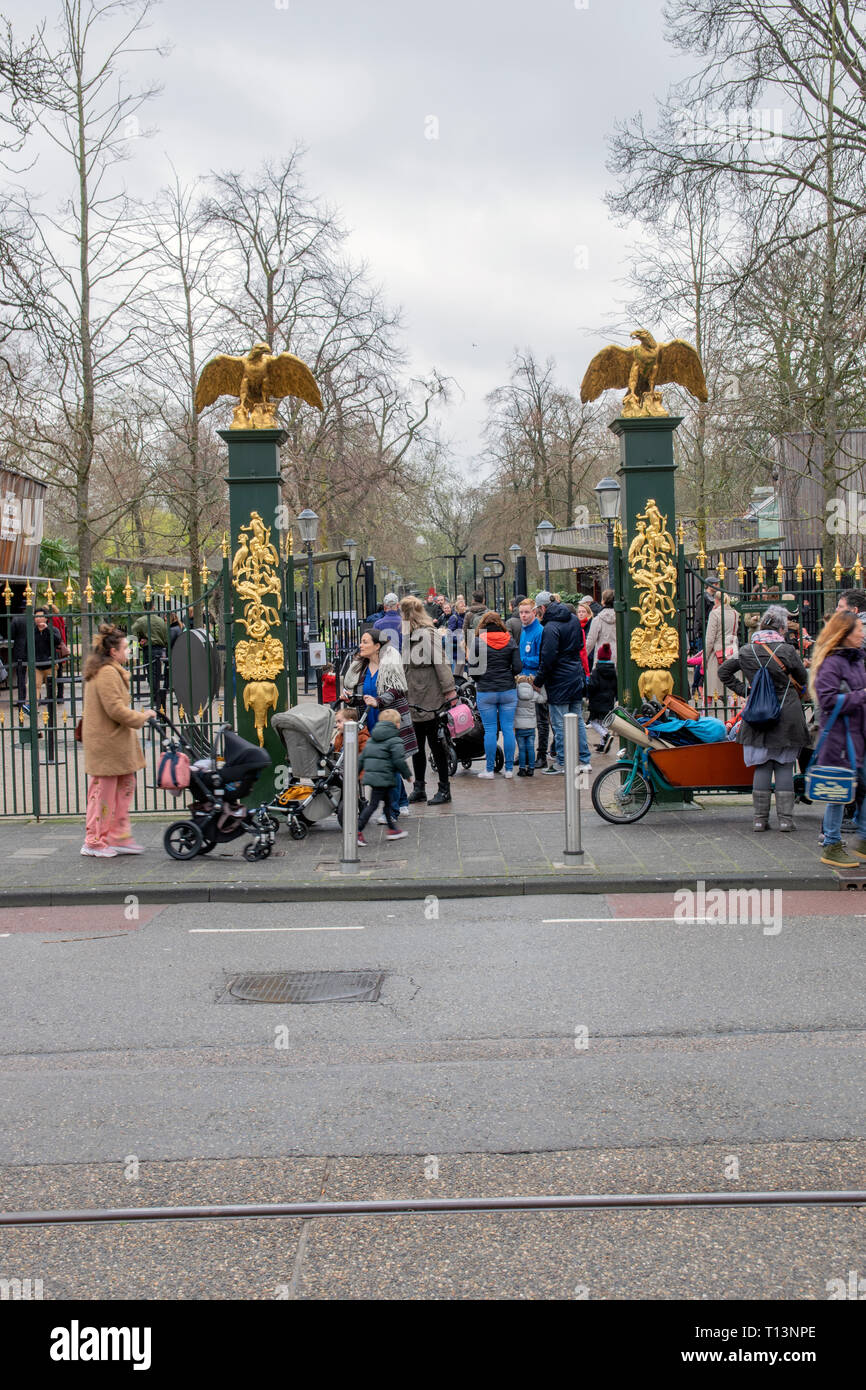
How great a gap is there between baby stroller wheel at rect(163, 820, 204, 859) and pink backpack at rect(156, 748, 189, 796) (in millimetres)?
365

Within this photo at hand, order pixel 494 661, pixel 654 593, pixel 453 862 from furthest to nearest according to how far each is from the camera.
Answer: pixel 494 661, pixel 654 593, pixel 453 862

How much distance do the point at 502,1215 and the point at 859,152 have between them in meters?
17.7

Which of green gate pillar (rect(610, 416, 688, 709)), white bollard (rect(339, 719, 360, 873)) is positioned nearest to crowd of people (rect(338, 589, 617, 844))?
white bollard (rect(339, 719, 360, 873))

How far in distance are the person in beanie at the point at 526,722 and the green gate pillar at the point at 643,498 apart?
2226 mm

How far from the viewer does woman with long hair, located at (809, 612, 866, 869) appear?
865 cm

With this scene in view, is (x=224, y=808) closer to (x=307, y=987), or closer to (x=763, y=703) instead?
(x=307, y=987)

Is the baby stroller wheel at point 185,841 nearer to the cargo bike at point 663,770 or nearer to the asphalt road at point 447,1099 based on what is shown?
the asphalt road at point 447,1099

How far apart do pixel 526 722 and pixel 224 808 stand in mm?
4947

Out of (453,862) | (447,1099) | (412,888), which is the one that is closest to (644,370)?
(453,862)

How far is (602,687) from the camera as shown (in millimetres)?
14367

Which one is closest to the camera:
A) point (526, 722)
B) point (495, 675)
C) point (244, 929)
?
point (244, 929)

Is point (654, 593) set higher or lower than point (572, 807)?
higher

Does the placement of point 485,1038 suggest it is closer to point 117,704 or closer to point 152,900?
point 152,900

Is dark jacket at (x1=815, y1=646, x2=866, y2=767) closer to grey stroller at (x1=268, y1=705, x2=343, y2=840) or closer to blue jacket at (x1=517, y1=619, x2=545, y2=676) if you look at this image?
grey stroller at (x1=268, y1=705, x2=343, y2=840)
